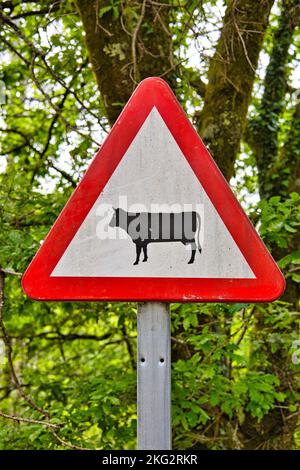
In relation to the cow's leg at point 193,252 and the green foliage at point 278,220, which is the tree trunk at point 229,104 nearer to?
the green foliage at point 278,220

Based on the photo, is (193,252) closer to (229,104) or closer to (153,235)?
(153,235)

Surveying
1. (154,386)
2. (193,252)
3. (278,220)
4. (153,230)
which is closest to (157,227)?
(153,230)

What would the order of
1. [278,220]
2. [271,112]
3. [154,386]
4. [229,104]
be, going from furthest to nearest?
[271,112], [229,104], [278,220], [154,386]

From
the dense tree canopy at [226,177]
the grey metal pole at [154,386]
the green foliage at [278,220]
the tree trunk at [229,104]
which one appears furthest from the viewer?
the tree trunk at [229,104]

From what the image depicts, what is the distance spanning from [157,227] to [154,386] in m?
0.42

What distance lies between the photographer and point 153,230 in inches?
66.9

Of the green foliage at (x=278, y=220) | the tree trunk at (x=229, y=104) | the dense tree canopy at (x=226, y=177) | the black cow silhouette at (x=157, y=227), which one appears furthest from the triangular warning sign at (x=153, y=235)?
the tree trunk at (x=229, y=104)

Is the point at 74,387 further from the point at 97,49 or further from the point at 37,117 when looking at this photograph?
the point at 37,117

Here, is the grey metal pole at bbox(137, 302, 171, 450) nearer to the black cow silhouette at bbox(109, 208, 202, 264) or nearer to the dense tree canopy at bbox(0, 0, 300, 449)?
the black cow silhouette at bbox(109, 208, 202, 264)

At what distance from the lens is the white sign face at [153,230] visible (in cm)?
170

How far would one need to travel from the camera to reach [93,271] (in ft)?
5.63

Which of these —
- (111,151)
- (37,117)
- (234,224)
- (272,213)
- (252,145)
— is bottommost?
(234,224)
